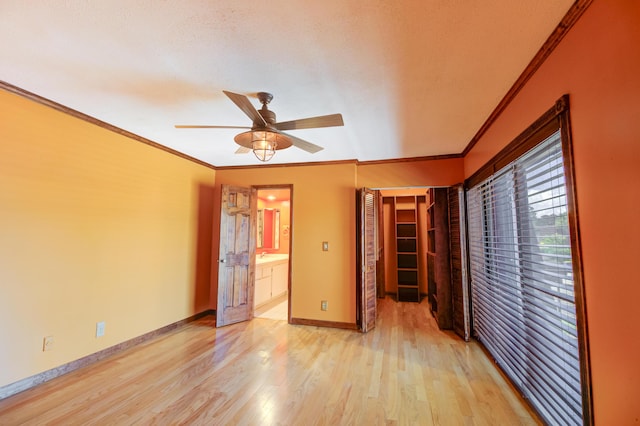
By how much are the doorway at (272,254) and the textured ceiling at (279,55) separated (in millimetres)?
2086

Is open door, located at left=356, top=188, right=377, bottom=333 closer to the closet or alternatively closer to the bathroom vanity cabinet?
the closet

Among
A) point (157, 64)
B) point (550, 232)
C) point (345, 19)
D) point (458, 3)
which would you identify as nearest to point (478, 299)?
point (550, 232)

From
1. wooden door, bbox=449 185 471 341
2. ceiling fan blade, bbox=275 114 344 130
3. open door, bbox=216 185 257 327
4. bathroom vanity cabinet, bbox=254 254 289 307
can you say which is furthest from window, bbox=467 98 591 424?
bathroom vanity cabinet, bbox=254 254 289 307

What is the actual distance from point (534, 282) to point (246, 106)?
7.43 feet

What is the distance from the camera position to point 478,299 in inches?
120

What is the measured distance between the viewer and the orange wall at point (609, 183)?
1018 mm

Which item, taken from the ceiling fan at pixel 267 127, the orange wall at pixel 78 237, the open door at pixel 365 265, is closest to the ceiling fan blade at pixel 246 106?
the ceiling fan at pixel 267 127

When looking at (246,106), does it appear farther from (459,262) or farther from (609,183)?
(459,262)

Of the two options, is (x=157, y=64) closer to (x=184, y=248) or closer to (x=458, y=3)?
(x=458, y=3)

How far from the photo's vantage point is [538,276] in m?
1.76

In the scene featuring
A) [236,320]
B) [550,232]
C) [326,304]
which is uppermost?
[550,232]

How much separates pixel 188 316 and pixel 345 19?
13.4 ft

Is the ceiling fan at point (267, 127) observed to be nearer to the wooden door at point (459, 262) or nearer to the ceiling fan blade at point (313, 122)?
the ceiling fan blade at point (313, 122)

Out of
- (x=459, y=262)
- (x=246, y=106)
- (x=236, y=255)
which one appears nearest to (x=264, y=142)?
(x=246, y=106)
